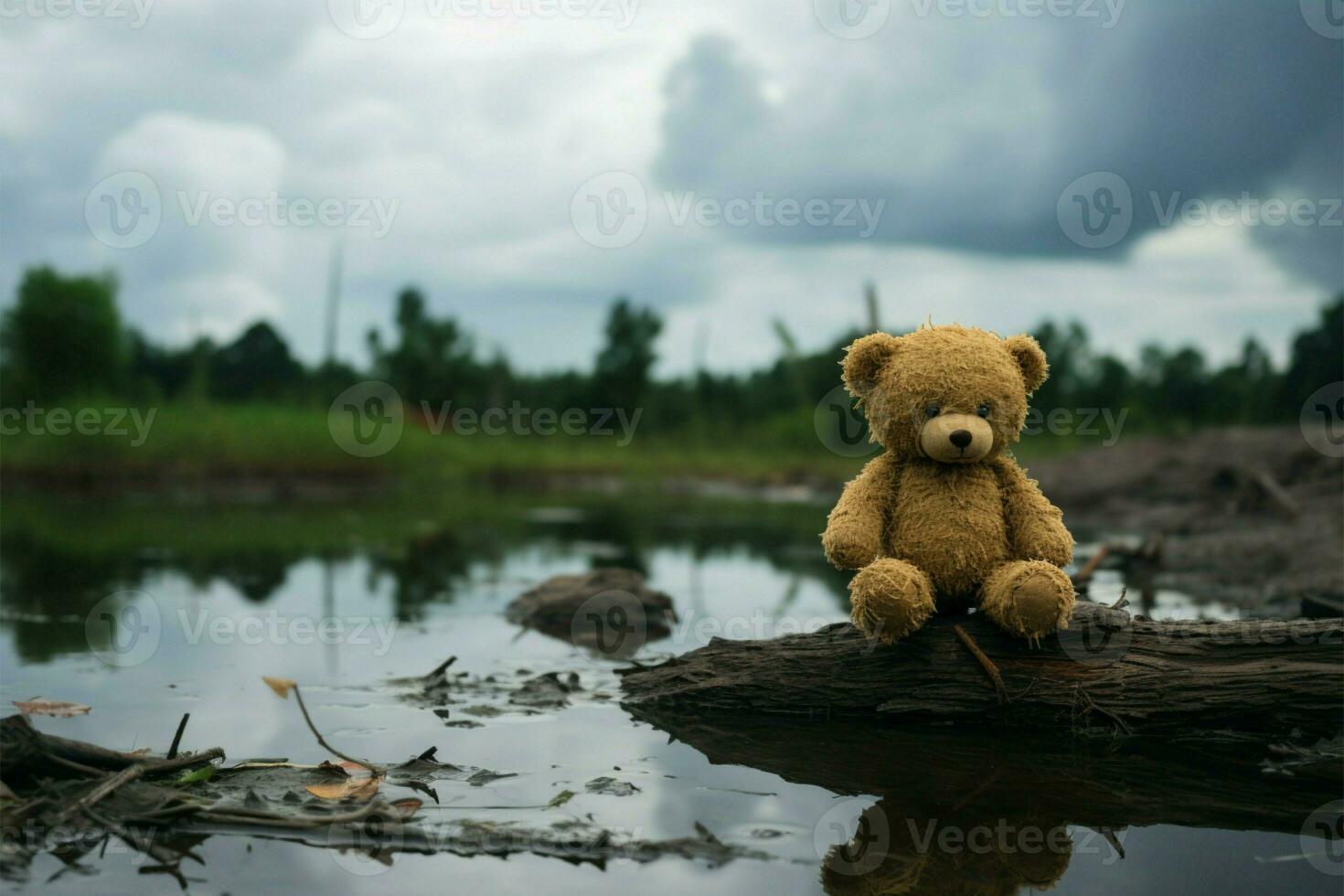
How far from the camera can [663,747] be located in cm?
416

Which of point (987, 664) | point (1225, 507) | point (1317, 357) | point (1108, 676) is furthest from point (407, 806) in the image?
point (1317, 357)

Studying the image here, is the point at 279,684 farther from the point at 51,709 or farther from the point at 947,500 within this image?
the point at 947,500

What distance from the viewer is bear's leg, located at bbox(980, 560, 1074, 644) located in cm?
383

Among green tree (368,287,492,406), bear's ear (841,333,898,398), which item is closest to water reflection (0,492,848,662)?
bear's ear (841,333,898,398)

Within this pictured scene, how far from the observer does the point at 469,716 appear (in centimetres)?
468

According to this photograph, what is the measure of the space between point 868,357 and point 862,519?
671mm

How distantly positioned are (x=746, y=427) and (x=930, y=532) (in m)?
32.3

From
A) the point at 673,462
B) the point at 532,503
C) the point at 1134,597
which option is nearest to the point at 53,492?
the point at 532,503

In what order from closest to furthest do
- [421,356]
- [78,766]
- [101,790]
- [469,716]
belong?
[101,790] < [78,766] < [469,716] < [421,356]

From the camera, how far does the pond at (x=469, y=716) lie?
2873mm

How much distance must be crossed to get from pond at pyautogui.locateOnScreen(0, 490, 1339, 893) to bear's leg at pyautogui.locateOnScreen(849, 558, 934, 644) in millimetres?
529

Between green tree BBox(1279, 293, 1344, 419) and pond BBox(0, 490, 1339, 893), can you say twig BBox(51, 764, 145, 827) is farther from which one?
green tree BBox(1279, 293, 1344, 419)

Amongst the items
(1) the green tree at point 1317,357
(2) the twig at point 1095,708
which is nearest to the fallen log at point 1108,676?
(2) the twig at point 1095,708

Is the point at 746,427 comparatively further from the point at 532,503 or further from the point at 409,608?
the point at 409,608
